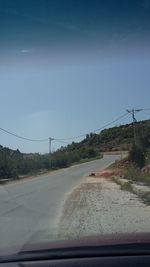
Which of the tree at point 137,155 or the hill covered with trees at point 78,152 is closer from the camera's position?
the tree at point 137,155

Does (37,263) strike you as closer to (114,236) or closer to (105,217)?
(114,236)

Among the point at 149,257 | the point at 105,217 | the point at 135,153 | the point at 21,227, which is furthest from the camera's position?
the point at 135,153

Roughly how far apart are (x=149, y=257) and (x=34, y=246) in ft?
3.41

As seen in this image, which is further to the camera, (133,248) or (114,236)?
(114,236)

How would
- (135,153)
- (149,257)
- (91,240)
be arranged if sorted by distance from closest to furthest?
(149,257)
(91,240)
(135,153)

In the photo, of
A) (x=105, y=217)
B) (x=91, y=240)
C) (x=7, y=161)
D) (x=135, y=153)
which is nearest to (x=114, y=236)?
(x=91, y=240)

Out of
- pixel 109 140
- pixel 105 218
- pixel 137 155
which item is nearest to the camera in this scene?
pixel 105 218

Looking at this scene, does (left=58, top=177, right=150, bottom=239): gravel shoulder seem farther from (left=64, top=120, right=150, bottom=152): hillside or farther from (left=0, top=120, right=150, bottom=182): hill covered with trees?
(left=64, top=120, right=150, bottom=152): hillside

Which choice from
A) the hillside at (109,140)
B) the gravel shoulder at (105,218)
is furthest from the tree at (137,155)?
the hillside at (109,140)

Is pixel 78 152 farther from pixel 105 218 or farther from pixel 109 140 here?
pixel 105 218

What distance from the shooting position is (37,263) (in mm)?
4621

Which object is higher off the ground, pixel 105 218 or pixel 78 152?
pixel 78 152

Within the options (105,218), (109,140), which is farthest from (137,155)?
(109,140)

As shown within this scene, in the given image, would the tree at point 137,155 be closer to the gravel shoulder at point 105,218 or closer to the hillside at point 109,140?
the gravel shoulder at point 105,218
